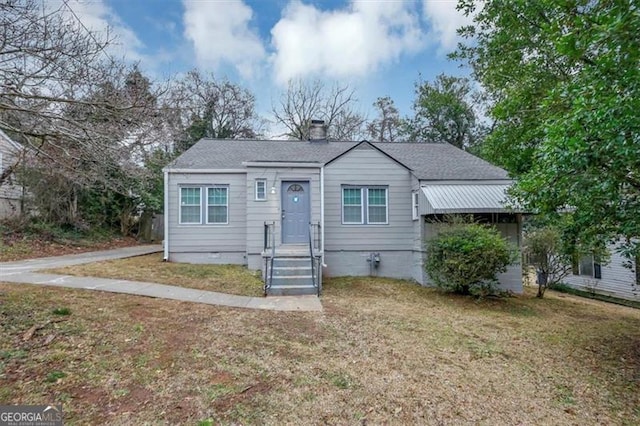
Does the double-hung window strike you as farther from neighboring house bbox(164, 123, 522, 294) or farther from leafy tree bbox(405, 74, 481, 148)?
leafy tree bbox(405, 74, 481, 148)

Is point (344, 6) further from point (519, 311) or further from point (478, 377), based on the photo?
point (478, 377)

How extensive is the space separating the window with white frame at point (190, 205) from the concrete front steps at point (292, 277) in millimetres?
3816

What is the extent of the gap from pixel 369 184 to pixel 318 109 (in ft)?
58.1

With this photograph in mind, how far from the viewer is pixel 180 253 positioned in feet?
37.7

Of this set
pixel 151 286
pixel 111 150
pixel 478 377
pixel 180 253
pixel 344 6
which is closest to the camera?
pixel 478 377

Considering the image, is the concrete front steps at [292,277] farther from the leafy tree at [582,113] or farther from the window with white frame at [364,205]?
the leafy tree at [582,113]

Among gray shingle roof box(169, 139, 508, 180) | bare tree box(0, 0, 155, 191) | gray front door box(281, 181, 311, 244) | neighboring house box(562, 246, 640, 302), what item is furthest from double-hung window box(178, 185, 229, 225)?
neighboring house box(562, 246, 640, 302)

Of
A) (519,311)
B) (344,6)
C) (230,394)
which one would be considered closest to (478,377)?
(230,394)

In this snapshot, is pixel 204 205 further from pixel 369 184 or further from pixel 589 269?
pixel 589 269

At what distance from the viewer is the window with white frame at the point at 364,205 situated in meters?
11.3

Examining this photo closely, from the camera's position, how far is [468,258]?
8.45m

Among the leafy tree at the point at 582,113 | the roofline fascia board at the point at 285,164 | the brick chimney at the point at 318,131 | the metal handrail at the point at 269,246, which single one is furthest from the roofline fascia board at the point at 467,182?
the brick chimney at the point at 318,131

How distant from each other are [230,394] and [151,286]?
5247 millimetres

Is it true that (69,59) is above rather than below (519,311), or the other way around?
above
